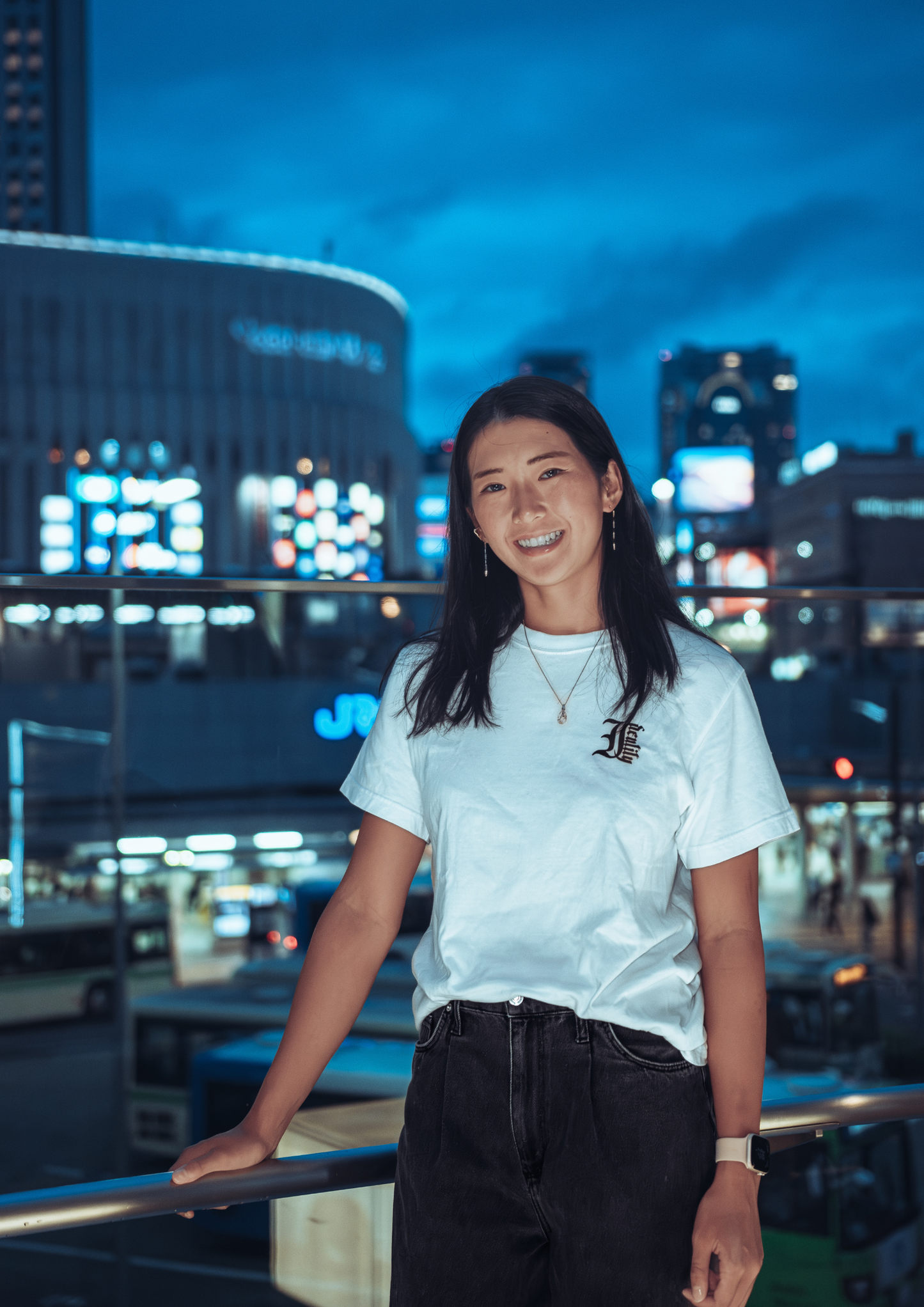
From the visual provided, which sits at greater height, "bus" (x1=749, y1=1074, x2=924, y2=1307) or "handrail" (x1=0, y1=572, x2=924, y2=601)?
"handrail" (x1=0, y1=572, x2=924, y2=601)

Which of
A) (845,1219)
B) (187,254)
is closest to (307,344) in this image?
(187,254)

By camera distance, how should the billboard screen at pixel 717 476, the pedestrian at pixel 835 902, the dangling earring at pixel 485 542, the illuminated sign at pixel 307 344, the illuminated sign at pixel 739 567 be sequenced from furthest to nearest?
the billboard screen at pixel 717 476, the illuminated sign at pixel 307 344, the illuminated sign at pixel 739 567, the pedestrian at pixel 835 902, the dangling earring at pixel 485 542

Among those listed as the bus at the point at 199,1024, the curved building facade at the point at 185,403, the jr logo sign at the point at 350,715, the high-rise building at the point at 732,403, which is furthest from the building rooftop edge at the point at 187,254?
the high-rise building at the point at 732,403

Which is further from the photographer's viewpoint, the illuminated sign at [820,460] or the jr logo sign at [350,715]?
the illuminated sign at [820,460]

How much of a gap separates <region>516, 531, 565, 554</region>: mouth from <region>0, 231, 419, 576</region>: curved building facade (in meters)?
39.6

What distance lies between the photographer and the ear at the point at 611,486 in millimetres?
1262

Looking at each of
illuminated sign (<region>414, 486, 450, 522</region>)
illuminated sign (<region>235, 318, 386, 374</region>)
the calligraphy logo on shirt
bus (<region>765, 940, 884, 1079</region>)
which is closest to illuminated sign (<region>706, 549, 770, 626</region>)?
illuminated sign (<region>235, 318, 386, 374</region>)

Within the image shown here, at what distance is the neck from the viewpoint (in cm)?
126

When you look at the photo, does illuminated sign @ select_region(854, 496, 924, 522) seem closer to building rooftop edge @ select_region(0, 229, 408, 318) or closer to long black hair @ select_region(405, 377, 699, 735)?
building rooftop edge @ select_region(0, 229, 408, 318)

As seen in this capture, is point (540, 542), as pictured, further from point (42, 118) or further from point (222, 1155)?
point (42, 118)

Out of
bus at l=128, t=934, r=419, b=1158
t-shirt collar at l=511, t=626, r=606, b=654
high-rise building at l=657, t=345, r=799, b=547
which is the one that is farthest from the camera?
high-rise building at l=657, t=345, r=799, b=547

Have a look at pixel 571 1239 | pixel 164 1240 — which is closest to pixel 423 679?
pixel 571 1239

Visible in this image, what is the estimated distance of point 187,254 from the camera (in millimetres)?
43594

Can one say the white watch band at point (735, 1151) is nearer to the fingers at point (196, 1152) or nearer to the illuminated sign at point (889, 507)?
the fingers at point (196, 1152)
